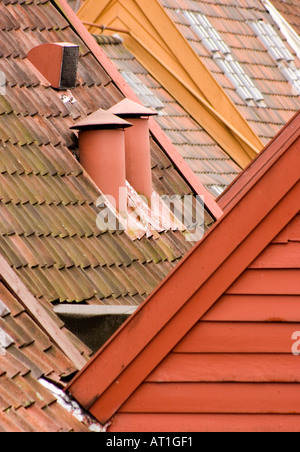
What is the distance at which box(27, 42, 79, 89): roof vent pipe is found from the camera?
355 inches

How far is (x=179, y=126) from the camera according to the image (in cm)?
1356

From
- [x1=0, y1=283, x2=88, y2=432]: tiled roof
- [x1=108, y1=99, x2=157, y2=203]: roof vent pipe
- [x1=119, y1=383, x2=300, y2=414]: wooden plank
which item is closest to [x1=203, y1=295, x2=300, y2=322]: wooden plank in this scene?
[x1=119, y1=383, x2=300, y2=414]: wooden plank

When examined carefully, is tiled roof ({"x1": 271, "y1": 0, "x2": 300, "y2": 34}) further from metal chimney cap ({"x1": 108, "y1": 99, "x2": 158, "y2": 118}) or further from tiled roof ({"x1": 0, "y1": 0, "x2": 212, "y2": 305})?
metal chimney cap ({"x1": 108, "y1": 99, "x2": 158, "y2": 118})

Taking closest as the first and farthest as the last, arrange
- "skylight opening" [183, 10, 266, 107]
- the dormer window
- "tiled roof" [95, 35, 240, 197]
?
"tiled roof" [95, 35, 240, 197] → "skylight opening" [183, 10, 266, 107] → the dormer window

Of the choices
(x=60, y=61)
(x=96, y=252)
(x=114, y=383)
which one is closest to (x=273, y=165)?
(x=114, y=383)

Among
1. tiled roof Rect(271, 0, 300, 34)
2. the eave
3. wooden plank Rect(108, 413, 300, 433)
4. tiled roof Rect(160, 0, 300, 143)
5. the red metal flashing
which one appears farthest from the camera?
tiled roof Rect(271, 0, 300, 34)

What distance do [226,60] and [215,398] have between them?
30.1 feet

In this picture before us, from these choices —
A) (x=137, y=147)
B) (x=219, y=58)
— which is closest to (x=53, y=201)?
(x=137, y=147)

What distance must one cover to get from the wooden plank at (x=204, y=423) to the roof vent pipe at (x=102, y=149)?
2887mm

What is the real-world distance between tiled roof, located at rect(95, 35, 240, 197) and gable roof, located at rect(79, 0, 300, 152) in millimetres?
157

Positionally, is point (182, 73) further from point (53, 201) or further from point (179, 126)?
point (53, 201)

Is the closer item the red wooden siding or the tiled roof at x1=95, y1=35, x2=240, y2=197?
the red wooden siding

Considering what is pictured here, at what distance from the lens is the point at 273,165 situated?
5.93 m

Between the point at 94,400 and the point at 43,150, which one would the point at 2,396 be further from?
the point at 43,150
